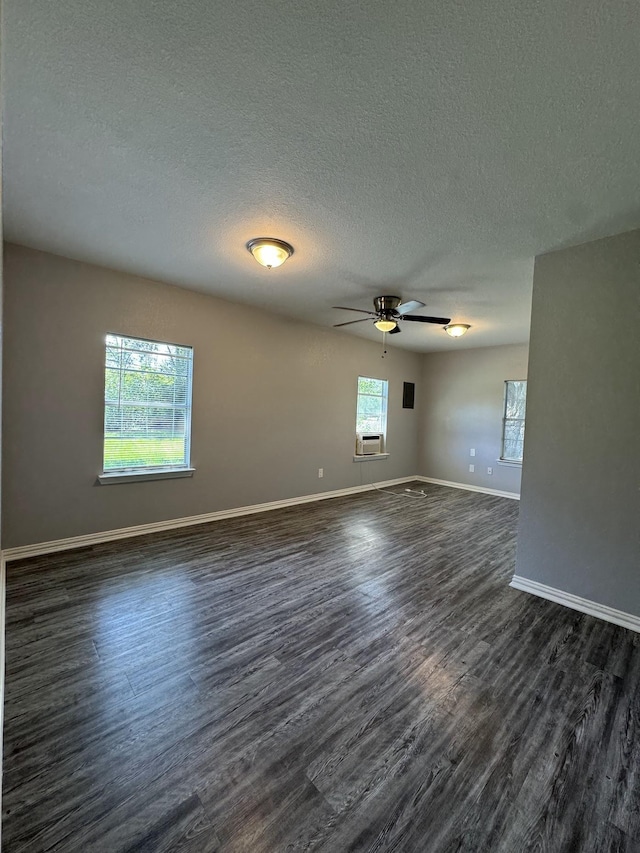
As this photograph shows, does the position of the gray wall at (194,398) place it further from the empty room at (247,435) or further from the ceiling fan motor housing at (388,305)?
the ceiling fan motor housing at (388,305)

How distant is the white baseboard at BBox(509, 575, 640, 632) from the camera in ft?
7.64

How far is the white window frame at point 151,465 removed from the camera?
3.46 m

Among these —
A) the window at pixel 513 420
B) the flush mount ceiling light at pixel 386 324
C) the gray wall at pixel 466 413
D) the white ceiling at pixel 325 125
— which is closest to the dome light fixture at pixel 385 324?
the flush mount ceiling light at pixel 386 324

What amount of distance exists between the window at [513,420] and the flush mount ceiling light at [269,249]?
494cm

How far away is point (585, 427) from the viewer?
2.52 meters

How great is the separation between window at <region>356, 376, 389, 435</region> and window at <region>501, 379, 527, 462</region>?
2.10 meters

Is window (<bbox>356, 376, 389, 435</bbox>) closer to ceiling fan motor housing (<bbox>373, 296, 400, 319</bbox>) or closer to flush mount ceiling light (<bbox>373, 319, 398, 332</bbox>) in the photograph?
flush mount ceiling light (<bbox>373, 319, 398, 332</bbox>)

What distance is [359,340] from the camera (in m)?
5.98

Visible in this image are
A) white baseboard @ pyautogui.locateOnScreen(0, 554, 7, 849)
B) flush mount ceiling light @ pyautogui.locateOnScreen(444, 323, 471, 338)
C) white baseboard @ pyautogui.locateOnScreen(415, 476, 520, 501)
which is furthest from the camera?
white baseboard @ pyautogui.locateOnScreen(415, 476, 520, 501)

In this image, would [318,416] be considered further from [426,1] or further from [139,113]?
[426,1]

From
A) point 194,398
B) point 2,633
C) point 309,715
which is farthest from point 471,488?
point 2,633

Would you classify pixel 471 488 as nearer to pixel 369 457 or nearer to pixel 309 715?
pixel 369 457

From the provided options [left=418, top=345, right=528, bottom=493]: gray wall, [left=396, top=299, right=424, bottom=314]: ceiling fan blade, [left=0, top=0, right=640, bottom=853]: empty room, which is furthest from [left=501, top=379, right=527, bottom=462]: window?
[left=396, top=299, right=424, bottom=314]: ceiling fan blade

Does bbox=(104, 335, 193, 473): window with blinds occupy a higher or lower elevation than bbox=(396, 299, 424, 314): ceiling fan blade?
lower
